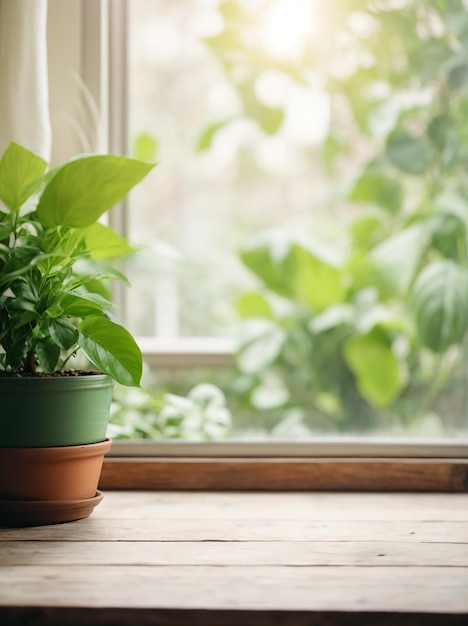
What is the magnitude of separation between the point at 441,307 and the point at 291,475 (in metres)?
0.57

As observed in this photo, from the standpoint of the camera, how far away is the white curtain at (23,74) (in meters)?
1.24

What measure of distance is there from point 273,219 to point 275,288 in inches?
16.5

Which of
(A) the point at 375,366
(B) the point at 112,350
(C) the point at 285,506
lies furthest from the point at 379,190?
(B) the point at 112,350

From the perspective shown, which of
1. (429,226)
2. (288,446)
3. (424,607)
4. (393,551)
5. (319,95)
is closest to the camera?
(424,607)

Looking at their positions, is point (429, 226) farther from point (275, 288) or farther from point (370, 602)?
point (370, 602)

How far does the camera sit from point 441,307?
169cm

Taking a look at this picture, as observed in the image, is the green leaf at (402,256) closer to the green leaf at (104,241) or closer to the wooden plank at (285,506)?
the wooden plank at (285,506)

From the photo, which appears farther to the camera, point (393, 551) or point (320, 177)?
point (320, 177)

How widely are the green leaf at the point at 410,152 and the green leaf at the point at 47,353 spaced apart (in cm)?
121

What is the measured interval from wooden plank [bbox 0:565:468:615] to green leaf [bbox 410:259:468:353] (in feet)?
2.76

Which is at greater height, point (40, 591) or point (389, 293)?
point (389, 293)

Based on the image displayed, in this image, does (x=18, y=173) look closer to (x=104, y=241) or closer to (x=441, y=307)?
(x=104, y=241)

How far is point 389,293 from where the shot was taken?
1.94 meters

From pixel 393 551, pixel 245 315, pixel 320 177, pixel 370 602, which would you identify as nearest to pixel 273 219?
pixel 320 177
